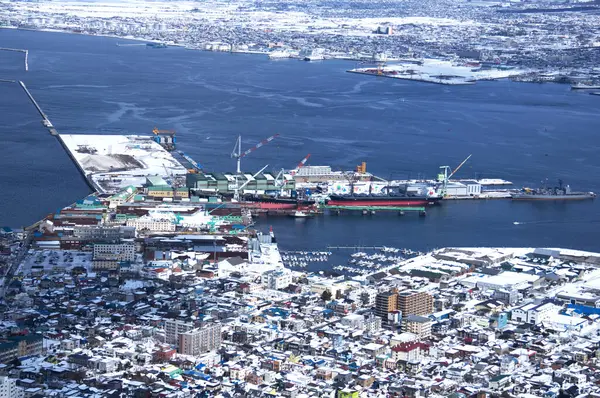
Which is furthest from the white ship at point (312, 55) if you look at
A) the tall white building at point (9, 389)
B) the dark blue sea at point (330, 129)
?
the tall white building at point (9, 389)

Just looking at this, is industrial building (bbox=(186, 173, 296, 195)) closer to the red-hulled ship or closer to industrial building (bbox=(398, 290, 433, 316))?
the red-hulled ship

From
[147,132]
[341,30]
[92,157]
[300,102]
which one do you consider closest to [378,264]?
[92,157]

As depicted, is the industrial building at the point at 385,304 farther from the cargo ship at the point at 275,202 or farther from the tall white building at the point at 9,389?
the cargo ship at the point at 275,202

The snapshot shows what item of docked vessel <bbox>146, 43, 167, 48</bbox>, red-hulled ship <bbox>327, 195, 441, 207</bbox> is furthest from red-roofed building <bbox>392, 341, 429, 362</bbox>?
docked vessel <bbox>146, 43, 167, 48</bbox>

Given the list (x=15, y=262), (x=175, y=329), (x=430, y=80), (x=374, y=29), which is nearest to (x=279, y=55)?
(x=430, y=80)

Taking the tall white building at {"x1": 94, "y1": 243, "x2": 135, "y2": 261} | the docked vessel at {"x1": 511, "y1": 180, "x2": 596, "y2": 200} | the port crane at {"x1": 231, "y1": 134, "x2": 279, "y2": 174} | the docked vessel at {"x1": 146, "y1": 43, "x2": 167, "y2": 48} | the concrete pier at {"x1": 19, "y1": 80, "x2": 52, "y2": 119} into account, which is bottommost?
the tall white building at {"x1": 94, "y1": 243, "x2": 135, "y2": 261}

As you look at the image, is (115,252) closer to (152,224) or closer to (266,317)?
(152,224)

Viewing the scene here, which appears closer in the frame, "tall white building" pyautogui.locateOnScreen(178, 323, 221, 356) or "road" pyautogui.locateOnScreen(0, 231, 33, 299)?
"tall white building" pyautogui.locateOnScreen(178, 323, 221, 356)
